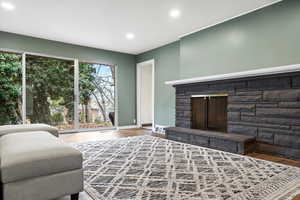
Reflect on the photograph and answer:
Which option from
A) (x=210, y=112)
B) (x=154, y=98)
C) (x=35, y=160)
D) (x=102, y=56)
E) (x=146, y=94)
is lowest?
(x=35, y=160)

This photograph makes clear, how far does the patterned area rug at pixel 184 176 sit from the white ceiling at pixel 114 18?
240cm

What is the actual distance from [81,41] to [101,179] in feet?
13.0

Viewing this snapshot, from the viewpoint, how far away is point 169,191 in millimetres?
1622

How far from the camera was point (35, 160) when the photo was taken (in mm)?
1242

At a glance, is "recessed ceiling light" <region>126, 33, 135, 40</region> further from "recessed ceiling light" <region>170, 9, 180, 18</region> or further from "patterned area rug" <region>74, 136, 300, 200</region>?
"patterned area rug" <region>74, 136, 300, 200</region>

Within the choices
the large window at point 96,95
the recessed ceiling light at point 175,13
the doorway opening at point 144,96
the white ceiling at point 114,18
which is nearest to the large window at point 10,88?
the white ceiling at point 114,18

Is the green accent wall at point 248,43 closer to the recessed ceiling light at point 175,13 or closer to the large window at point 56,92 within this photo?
the recessed ceiling light at point 175,13

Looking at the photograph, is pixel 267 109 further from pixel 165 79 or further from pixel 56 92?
pixel 56 92

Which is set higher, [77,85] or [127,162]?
[77,85]

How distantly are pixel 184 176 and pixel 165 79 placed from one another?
3.44 m

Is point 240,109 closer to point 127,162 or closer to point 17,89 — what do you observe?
point 127,162

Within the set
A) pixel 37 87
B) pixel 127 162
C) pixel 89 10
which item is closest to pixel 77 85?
pixel 37 87

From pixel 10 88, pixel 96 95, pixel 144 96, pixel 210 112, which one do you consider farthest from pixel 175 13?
pixel 10 88

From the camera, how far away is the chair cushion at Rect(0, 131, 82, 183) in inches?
46.1
